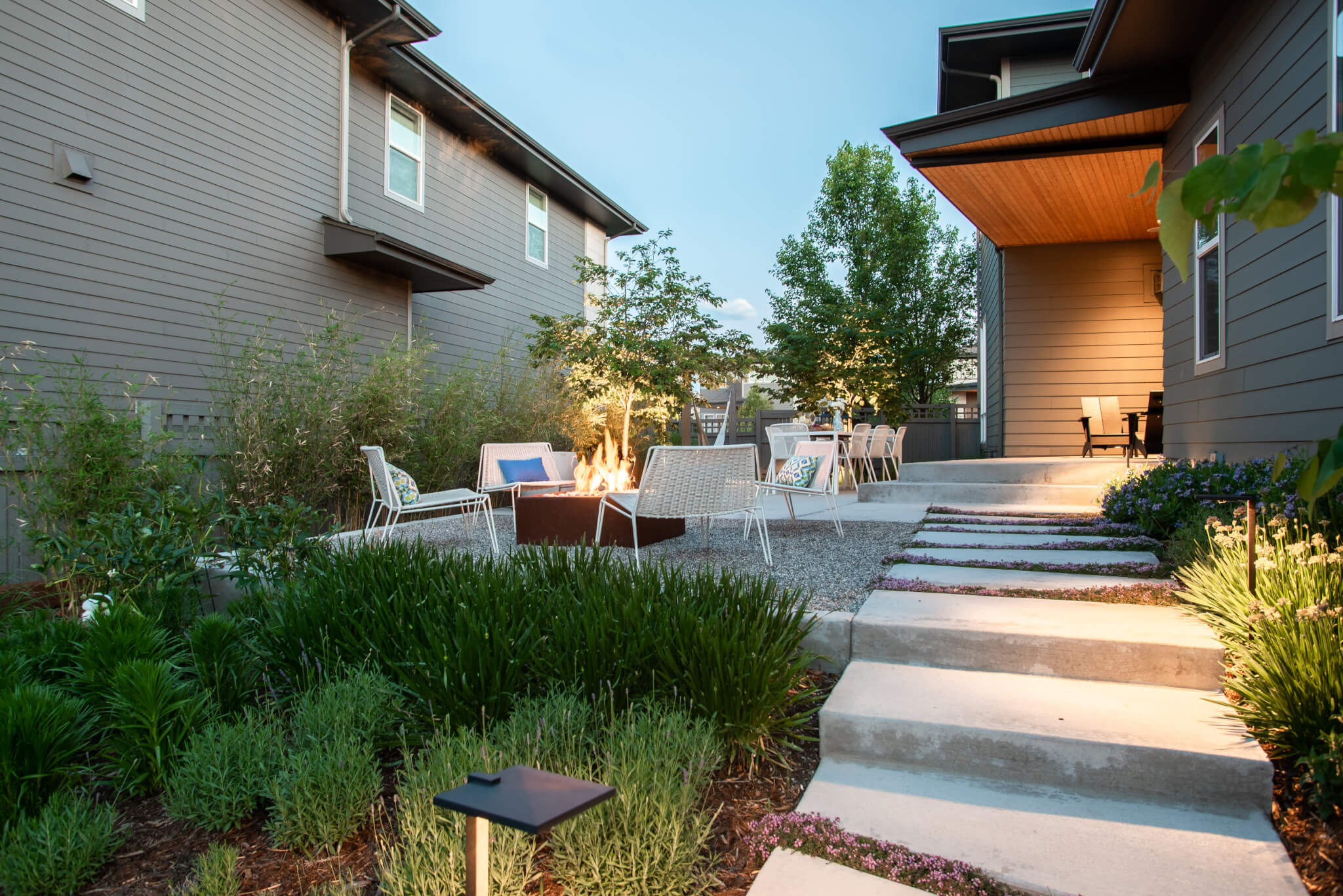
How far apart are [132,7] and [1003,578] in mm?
7492

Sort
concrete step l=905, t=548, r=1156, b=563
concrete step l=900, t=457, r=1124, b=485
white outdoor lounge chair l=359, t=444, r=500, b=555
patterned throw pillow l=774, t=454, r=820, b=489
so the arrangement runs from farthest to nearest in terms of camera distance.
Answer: concrete step l=900, t=457, r=1124, b=485 < patterned throw pillow l=774, t=454, r=820, b=489 < white outdoor lounge chair l=359, t=444, r=500, b=555 < concrete step l=905, t=548, r=1156, b=563

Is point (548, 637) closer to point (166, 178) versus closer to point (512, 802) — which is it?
point (512, 802)

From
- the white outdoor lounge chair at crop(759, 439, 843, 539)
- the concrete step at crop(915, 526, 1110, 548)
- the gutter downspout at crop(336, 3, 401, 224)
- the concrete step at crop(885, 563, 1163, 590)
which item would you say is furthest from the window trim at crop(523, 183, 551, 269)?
the concrete step at crop(885, 563, 1163, 590)

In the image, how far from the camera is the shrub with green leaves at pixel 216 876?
5.34 ft

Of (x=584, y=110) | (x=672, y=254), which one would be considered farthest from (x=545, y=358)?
(x=584, y=110)

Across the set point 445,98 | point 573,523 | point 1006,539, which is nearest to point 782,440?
point 573,523

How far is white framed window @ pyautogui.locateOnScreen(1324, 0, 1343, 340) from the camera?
11.5ft

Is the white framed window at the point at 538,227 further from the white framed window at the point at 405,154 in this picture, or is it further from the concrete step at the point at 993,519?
the concrete step at the point at 993,519

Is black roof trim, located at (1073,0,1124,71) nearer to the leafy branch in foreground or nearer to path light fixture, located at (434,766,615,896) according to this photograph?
the leafy branch in foreground

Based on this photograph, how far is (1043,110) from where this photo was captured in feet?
19.1

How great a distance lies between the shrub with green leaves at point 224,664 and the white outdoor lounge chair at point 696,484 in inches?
80.9

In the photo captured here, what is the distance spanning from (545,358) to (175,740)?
775cm

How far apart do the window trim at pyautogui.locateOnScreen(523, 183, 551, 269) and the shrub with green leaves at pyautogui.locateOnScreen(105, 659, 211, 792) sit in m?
9.94

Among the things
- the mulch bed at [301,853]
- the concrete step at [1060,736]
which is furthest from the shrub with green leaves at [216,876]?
the concrete step at [1060,736]
